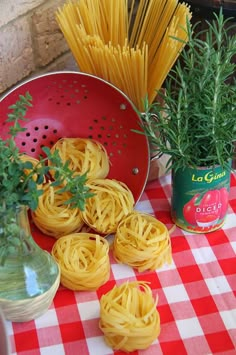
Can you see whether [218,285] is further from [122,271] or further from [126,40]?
[126,40]

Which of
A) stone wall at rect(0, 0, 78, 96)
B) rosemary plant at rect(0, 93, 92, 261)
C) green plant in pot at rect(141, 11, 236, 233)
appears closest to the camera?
rosemary plant at rect(0, 93, 92, 261)

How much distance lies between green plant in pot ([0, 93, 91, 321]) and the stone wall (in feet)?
0.67

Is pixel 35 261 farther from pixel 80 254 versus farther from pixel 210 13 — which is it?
pixel 210 13

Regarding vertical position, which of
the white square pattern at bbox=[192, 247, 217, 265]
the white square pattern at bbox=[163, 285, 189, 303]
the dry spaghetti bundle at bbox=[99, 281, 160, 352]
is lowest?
the white square pattern at bbox=[163, 285, 189, 303]

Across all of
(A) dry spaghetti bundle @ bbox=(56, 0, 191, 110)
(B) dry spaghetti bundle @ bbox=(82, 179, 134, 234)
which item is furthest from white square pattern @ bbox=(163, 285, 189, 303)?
(A) dry spaghetti bundle @ bbox=(56, 0, 191, 110)

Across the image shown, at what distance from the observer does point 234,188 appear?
32.3 inches

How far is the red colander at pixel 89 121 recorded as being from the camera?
0.74m

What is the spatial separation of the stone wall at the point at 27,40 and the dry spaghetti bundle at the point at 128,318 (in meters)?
0.35

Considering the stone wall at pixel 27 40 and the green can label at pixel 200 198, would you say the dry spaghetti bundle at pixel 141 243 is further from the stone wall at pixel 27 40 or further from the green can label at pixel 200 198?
the stone wall at pixel 27 40

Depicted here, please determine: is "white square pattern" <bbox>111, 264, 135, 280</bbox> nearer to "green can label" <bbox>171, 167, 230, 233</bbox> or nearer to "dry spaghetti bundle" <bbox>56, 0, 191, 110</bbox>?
"green can label" <bbox>171, 167, 230, 233</bbox>

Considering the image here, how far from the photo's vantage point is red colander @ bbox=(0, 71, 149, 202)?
74cm

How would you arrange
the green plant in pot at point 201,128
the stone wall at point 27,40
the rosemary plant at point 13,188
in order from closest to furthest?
the rosemary plant at point 13,188 < the green plant in pot at point 201,128 < the stone wall at point 27,40

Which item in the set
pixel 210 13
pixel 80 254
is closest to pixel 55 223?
pixel 80 254

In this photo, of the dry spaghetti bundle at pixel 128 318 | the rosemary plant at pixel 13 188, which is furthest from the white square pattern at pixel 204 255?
the rosemary plant at pixel 13 188
